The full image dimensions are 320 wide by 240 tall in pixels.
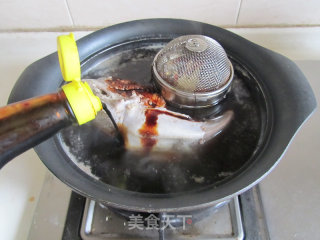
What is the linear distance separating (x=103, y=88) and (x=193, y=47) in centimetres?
20

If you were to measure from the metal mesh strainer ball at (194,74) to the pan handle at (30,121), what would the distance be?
25cm

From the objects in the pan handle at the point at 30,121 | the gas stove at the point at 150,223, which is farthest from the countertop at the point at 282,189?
the pan handle at the point at 30,121

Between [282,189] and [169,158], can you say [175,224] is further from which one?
[282,189]

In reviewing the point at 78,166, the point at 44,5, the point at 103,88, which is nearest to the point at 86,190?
the point at 78,166

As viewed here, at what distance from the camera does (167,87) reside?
0.57 meters

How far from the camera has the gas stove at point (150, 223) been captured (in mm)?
563

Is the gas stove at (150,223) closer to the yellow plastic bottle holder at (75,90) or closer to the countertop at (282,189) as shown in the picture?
the countertop at (282,189)

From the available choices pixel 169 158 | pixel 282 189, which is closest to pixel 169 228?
pixel 169 158

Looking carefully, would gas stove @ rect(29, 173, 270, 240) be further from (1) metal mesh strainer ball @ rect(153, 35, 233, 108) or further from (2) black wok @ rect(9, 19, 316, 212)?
(1) metal mesh strainer ball @ rect(153, 35, 233, 108)

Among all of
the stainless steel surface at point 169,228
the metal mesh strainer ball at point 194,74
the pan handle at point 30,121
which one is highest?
the pan handle at point 30,121

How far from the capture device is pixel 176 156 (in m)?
0.54

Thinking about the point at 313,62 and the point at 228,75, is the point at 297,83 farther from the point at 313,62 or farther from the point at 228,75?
the point at 313,62

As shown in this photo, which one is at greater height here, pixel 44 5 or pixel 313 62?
pixel 44 5

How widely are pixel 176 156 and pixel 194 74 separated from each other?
17 cm
